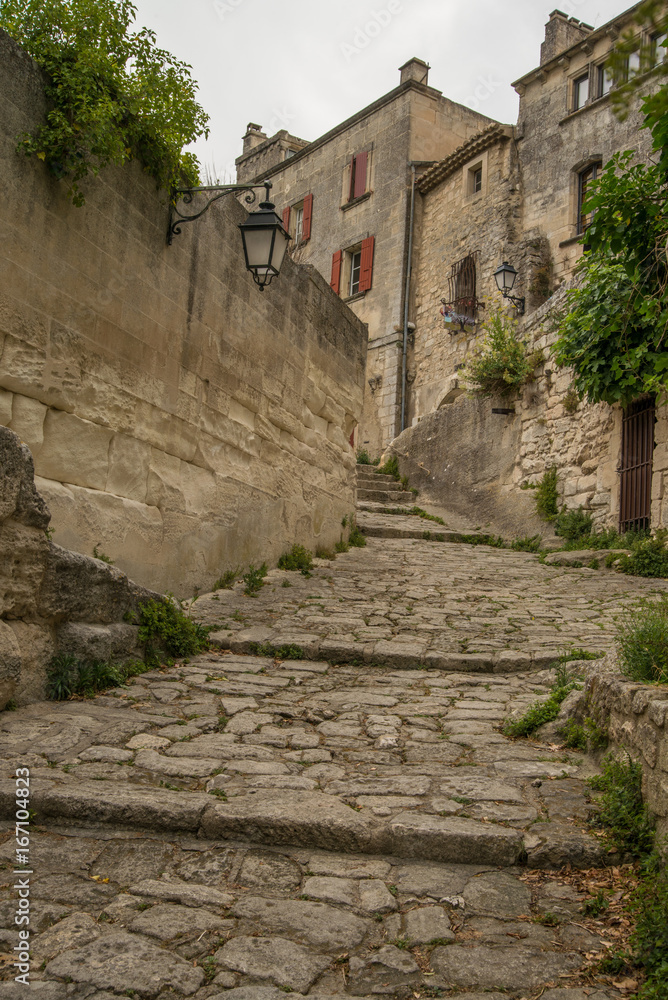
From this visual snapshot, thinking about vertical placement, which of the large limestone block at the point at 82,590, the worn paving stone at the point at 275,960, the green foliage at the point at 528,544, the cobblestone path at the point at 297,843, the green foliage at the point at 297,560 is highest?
the green foliage at the point at 528,544

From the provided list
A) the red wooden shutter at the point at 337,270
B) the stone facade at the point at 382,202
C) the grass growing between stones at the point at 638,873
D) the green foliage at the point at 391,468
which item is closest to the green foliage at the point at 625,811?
the grass growing between stones at the point at 638,873

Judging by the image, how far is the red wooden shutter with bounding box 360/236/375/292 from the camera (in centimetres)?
2144

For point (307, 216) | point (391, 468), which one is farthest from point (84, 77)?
point (307, 216)

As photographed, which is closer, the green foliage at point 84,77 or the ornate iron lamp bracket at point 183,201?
the green foliage at point 84,77

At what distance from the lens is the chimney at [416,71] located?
21.2m

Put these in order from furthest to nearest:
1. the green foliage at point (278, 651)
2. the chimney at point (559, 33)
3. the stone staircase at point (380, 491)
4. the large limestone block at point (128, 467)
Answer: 1. the chimney at point (559, 33)
2. the stone staircase at point (380, 491)
3. the green foliage at point (278, 651)
4. the large limestone block at point (128, 467)

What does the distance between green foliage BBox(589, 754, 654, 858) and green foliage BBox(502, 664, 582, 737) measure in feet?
2.66

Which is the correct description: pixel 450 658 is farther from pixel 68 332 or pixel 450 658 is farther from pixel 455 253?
pixel 455 253

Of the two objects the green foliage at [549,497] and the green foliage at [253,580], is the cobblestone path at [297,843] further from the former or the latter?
the green foliage at [549,497]

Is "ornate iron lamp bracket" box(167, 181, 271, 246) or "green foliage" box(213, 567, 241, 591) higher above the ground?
"ornate iron lamp bracket" box(167, 181, 271, 246)

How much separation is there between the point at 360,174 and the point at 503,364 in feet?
40.2

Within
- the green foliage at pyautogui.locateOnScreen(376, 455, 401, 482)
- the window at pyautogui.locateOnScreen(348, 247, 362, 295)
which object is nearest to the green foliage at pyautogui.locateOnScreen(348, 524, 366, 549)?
the green foliage at pyautogui.locateOnScreen(376, 455, 401, 482)

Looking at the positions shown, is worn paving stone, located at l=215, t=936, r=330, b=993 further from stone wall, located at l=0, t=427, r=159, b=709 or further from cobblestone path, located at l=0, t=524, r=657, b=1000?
stone wall, located at l=0, t=427, r=159, b=709

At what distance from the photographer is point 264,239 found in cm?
693
